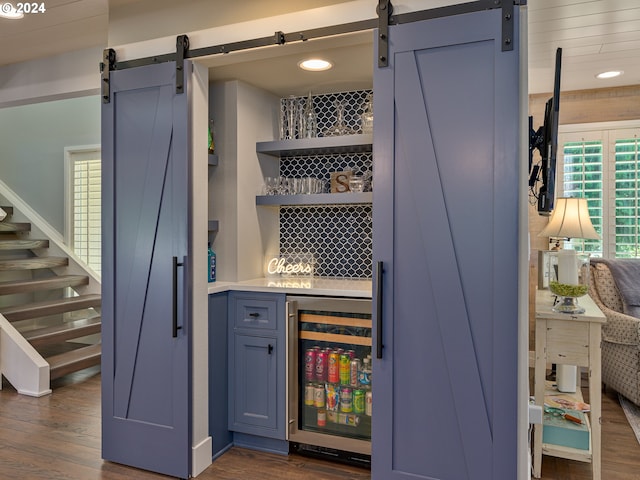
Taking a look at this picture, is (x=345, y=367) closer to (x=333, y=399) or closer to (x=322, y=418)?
(x=333, y=399)

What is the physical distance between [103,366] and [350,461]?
1.47 m

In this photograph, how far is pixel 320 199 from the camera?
121 inches

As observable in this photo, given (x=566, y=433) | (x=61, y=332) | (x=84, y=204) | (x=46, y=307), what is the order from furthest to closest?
1. (x=84, y=204)
2. (x=46, y=307)
3. (x=61, y=332)
4. (x=566, y=433)

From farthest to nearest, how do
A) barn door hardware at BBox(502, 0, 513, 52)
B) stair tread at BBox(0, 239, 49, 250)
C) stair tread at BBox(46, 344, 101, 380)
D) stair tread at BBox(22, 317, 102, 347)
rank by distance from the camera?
stair tread at BBox(0, 239, 49, 250), stair tread at BBox(22, 317, 102, 347), stair tread at BBox(46, 344, 101, 380), barn door hardware at BBox(502, 0, 513, 52)

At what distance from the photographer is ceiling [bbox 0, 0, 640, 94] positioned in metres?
2.62

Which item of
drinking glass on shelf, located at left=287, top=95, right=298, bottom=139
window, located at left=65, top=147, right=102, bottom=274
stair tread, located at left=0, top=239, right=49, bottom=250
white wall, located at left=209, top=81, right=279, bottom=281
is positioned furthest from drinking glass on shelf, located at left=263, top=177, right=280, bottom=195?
stair tread, located at left=0, top=239, right=49, bottom=250

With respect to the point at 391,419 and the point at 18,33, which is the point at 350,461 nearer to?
the point at 391,419

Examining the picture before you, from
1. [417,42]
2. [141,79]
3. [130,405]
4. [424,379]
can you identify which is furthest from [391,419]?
[141,79]

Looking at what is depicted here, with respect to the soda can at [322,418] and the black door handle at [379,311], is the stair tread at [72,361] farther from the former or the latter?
the black door handle at [379,311]

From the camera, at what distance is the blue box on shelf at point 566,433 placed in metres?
2.63

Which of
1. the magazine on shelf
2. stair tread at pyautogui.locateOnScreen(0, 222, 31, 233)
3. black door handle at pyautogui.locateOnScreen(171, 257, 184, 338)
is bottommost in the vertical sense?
the magazine on shelf

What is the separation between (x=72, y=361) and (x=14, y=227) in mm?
2092

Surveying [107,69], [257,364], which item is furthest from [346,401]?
[107,69]

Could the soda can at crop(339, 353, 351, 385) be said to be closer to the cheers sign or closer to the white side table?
the cheers sign
